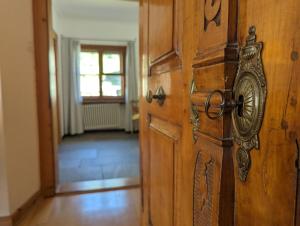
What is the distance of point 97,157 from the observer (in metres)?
3.34

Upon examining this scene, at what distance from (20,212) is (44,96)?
2.93 feet

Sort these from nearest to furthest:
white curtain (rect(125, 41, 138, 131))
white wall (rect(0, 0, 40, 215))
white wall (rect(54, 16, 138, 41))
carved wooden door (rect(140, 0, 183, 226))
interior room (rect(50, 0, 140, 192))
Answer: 1. carved wooden door (rect(140, 0, 183, 226))
2. white wall (rect(0, 0, 40, 215))
3. interior room (rect(50, 0, 140, 192))
4. white wall (rect(54, 16, 138, 41))
5. white curtain (rect(125, 41, 138, 131))

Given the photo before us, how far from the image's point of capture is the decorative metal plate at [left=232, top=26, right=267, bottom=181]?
0.33 meters

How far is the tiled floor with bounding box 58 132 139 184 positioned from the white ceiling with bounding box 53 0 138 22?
88.6 inches

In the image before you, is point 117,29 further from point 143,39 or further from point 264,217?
point 264,217

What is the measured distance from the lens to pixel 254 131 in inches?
13.6

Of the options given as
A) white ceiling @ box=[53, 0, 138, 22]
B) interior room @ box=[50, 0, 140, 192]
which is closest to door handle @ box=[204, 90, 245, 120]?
interior room @ box=[50, 0, 140, 192]

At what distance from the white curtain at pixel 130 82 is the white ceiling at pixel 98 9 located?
670mm

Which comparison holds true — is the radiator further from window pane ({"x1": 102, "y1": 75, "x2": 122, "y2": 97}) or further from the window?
window pane ({"x1": 102, "y1": 75, "x2": 122, "y2": 97})

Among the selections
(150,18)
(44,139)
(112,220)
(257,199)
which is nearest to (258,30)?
(257,199)

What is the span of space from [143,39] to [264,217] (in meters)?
0.92

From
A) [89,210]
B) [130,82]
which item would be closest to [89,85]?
[130,82]

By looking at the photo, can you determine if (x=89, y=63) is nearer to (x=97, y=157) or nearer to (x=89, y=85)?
(x=89, y=85)

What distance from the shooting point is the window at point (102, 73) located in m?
5.14
